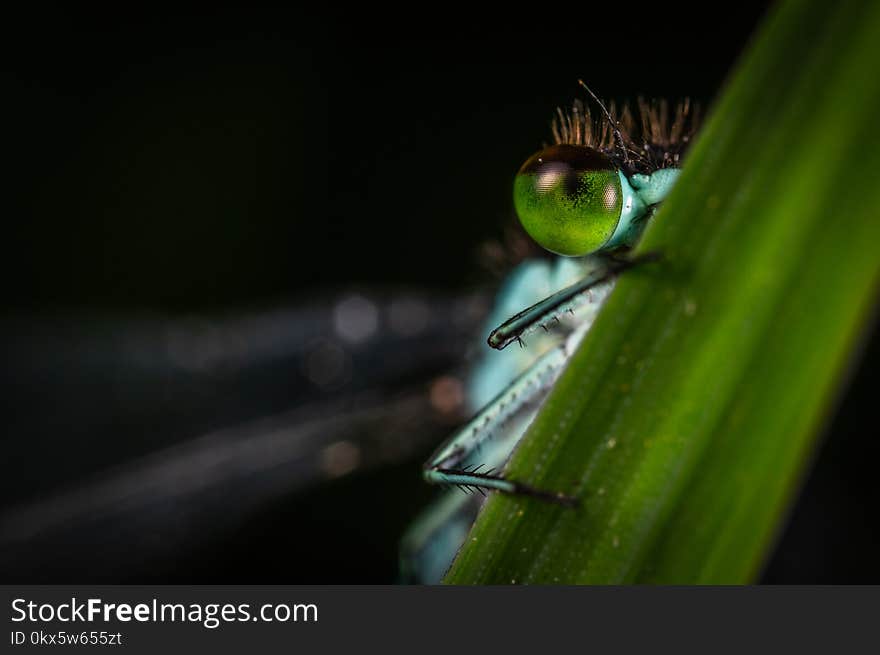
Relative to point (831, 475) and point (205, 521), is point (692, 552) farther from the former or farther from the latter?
point (205, 521)

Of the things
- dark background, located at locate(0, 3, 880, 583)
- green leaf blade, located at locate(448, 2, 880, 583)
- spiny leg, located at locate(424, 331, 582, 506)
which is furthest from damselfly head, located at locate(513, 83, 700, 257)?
dark background, located at locate(0, 3, 880, 583)

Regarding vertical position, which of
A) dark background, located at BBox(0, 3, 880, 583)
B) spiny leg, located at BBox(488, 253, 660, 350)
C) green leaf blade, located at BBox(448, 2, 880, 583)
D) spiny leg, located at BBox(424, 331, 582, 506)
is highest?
dark background, located at BBox(0, 3, 880, 583)

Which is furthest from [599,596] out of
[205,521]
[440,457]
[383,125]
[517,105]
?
[383,125]

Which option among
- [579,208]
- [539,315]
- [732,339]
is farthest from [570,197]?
[732,339]

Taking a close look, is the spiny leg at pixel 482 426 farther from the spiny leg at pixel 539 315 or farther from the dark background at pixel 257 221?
the dark background at pixel 257 221

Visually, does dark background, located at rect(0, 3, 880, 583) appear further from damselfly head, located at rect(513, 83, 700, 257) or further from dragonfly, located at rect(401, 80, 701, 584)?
damselfly head, located at rect(513, 83, 700, 257)

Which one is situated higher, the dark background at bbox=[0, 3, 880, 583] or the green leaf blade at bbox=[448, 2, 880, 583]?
the dark background at bbox=[0, 3, 880, 583]
